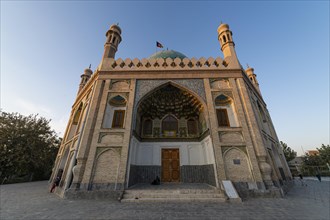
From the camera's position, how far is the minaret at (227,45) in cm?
1148

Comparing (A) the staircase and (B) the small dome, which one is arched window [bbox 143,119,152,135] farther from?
(B) the small dome

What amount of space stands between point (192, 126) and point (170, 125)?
1.91m

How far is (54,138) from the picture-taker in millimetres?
19656

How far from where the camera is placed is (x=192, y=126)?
39.9 ft

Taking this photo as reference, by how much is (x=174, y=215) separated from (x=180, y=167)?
6.38 m

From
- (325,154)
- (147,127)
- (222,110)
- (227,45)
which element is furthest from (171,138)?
(325,154)

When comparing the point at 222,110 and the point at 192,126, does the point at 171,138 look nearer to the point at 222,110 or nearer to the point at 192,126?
the point at 192,126

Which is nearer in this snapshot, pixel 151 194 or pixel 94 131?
pixel 151 194

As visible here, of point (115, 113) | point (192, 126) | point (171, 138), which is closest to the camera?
point (115, 113)

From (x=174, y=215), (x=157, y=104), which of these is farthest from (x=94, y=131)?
(x=174, y=215)

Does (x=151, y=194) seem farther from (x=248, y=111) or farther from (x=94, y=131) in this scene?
(x=248, y=111)

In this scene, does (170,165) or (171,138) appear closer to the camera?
(170,165)

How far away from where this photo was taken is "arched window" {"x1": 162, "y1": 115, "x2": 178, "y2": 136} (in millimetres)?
12133

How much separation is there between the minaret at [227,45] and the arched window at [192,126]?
553 cm
